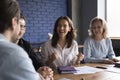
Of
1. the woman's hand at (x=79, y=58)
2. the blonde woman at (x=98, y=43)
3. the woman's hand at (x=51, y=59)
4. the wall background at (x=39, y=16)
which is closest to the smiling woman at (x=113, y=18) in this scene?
the wall background at (x=39, y=16)

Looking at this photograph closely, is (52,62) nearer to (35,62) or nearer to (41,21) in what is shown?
(35,62)

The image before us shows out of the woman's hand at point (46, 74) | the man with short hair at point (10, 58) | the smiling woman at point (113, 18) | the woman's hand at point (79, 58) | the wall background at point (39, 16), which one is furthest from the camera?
the smiling woman at point (113, 18)

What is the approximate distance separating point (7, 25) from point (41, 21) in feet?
13.1

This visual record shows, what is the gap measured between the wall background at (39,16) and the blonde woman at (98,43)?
2.07m

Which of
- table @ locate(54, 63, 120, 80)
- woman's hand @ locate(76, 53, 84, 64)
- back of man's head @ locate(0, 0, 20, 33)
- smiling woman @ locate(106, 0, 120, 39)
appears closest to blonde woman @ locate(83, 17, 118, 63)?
woman's hand @ locate(76, 53, 84, 64)

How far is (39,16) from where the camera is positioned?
4.77 m

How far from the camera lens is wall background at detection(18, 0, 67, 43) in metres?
4.59

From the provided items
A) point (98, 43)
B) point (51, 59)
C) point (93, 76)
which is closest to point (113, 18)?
point (98, 43)

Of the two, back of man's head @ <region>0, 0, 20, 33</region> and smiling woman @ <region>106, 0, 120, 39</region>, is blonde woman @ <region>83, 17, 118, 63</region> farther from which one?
smiling woman @ <region>106, 0, 120, 39</region>

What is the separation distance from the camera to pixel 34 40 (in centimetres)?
469

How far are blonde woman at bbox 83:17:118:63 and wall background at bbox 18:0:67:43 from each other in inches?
81.5

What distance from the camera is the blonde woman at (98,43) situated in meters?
2.76

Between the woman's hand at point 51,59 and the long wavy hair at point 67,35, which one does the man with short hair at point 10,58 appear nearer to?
the woman's hand at point 51,59

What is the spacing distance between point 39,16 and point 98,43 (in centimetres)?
227
